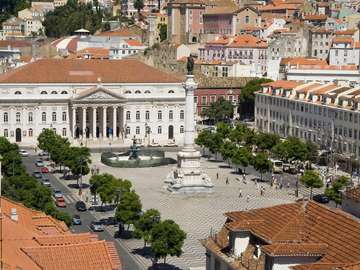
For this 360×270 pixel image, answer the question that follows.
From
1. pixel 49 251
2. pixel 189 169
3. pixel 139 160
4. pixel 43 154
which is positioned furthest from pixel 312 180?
pixel 49 251

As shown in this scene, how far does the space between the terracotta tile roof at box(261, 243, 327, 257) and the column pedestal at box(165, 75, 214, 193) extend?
41.5 meters

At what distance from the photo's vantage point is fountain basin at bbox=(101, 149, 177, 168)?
261 feet

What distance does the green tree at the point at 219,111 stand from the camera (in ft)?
369

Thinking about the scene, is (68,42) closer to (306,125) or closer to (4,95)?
(4,95)

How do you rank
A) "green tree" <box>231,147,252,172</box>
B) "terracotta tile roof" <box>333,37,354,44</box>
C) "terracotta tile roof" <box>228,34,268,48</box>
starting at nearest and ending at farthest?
"green tree" <box>231,147,252,172</box>, "terracotta tile roof" <box>333,37,354,44</box>, "terracotta tile roof" <box>228,34,268,48</box>

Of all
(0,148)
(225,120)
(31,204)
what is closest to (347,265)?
(31,204)

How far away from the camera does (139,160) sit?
A: 7994cm

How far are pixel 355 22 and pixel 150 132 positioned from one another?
66.1m

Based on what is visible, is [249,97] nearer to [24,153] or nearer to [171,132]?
[171,132]

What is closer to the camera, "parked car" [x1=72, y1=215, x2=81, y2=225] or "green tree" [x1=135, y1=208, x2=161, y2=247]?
"green tree" [x1=135, y1=208, x2=161, y2=247]

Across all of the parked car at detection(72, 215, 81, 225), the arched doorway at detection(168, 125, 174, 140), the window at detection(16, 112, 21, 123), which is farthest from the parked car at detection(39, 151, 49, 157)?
the parked car at detection(72, 215, 81, 225)

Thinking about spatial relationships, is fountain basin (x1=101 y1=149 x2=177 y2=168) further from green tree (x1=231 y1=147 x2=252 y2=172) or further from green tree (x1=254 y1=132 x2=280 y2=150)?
green tree (x1=231 y1=147 x2=252 y2=172)

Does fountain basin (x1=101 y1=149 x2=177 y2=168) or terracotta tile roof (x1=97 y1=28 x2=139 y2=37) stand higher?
terracotta tile roof (x1=97 y1=28 x2=139 y2=37)

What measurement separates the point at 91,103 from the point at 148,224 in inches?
2195
